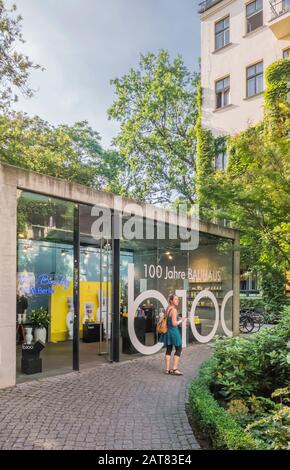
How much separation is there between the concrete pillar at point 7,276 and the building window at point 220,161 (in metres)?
16.7

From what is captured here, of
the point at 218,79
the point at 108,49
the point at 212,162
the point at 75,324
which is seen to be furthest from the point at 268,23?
the point at 75,324

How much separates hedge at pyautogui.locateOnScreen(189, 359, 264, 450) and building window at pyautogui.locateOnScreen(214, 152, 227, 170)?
59.4 feet

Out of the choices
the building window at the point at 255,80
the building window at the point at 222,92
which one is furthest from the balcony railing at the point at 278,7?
the building window at the point at 222,92

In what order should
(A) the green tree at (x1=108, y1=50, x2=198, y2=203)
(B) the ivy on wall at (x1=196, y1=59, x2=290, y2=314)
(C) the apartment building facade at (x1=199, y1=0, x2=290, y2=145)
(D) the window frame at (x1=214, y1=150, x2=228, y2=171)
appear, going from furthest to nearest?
(A) the green tree at (x1=108, y1=50, x2=198, y2=203), (D) the window frame at (x1=214, y1=150, x2=228, y2=171), (C) the apartment building facade at (x1=199, y1=0, x2=290, y2=145), (B) the ivy on wall at (x1=196, y1=59, x2=290, y2=314)

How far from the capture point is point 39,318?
375 inches

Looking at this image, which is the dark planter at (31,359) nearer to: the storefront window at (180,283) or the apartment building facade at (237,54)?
the storefront window at (180,283)

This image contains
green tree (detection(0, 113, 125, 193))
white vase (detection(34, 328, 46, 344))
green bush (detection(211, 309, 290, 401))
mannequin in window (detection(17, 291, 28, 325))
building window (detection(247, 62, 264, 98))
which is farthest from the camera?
building window (detection(247, 62, 264, 98))

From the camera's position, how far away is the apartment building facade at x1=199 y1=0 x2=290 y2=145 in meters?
20.3

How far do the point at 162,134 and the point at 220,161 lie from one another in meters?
7.54

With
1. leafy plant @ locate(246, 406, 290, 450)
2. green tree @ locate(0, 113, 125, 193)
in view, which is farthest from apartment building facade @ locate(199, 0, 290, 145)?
leafy plant @ locate(246, 406, 290, 450)

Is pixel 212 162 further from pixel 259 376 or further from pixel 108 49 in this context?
pixel 259 376

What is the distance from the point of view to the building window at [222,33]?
2303cm

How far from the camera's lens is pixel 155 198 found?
98.1 feet

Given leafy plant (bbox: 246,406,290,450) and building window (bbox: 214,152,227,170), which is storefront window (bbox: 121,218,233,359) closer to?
leafy plant (bbox: 246,406,290,450)
